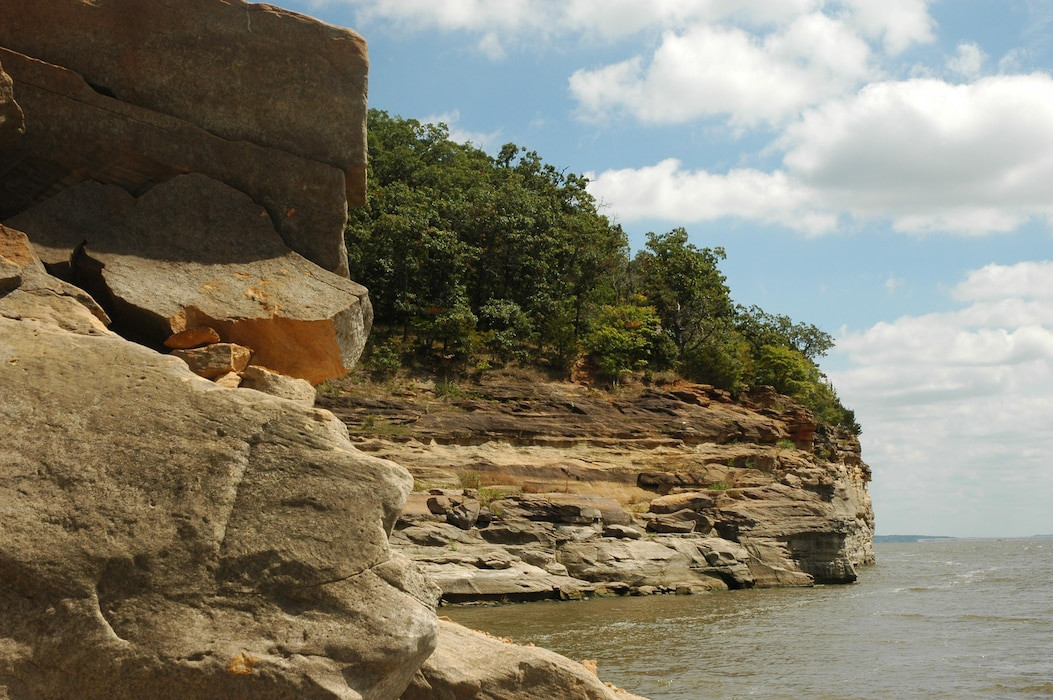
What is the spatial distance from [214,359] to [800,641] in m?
13.6

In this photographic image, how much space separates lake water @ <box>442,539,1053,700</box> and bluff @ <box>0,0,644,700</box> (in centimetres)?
742

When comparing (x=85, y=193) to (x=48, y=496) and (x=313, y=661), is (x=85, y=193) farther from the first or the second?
(x=313, y=661)

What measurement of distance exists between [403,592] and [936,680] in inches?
427

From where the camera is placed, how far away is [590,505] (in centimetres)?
2636

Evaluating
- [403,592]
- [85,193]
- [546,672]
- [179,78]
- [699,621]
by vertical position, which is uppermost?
[179,78]

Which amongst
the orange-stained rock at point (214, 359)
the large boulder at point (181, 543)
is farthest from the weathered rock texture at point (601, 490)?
the large boulder at point (181, 543)

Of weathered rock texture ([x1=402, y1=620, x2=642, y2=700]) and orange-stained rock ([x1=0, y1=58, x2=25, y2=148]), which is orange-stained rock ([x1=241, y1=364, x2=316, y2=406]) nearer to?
weathered rock texture ([x1=402, y1=620, x2=642, y2=700])

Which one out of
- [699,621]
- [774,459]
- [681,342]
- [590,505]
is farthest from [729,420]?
[699,621]

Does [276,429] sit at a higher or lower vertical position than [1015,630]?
higher

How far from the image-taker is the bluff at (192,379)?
4.55 metres

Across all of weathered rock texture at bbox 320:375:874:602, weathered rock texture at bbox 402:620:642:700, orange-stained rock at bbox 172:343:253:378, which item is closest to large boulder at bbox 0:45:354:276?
orange-stained rock at bbox 172:343:253:378

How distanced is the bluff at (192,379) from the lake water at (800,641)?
7.42 meters

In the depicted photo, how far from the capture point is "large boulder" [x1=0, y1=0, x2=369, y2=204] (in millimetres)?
6754

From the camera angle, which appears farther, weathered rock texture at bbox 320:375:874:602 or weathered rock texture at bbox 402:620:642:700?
weathered rock texture at bbox 320:375:874:602
